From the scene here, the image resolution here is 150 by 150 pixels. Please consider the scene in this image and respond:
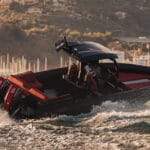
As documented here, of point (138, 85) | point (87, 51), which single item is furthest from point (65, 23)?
point (87, 51)

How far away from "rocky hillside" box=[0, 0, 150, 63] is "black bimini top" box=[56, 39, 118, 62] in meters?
50.9

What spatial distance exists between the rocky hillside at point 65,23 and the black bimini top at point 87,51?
50.9m

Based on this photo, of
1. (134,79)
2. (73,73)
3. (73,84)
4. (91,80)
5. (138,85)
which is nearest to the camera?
(91,80)

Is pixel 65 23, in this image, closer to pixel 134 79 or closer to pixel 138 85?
pixel 134 79

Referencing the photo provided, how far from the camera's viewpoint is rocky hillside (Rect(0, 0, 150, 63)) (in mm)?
79463

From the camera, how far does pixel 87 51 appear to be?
2006 centimetres

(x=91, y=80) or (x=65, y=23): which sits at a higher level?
(x=91, y=80)

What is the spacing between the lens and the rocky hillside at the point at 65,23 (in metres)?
79.5

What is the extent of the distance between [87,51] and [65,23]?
79.0 metres

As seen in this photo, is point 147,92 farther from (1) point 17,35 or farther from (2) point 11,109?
(1) point 17,35

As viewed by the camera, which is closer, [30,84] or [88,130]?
[88,130]

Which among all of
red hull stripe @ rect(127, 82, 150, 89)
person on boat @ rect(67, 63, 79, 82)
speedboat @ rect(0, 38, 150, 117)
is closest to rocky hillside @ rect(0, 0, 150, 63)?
speedboat @ rect(0, 38, 150, 117)

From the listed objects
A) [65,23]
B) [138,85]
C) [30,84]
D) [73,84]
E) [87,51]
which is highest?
[87,51]

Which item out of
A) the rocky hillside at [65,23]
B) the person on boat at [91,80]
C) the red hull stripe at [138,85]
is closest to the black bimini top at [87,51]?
the person on boat at [91,80]
